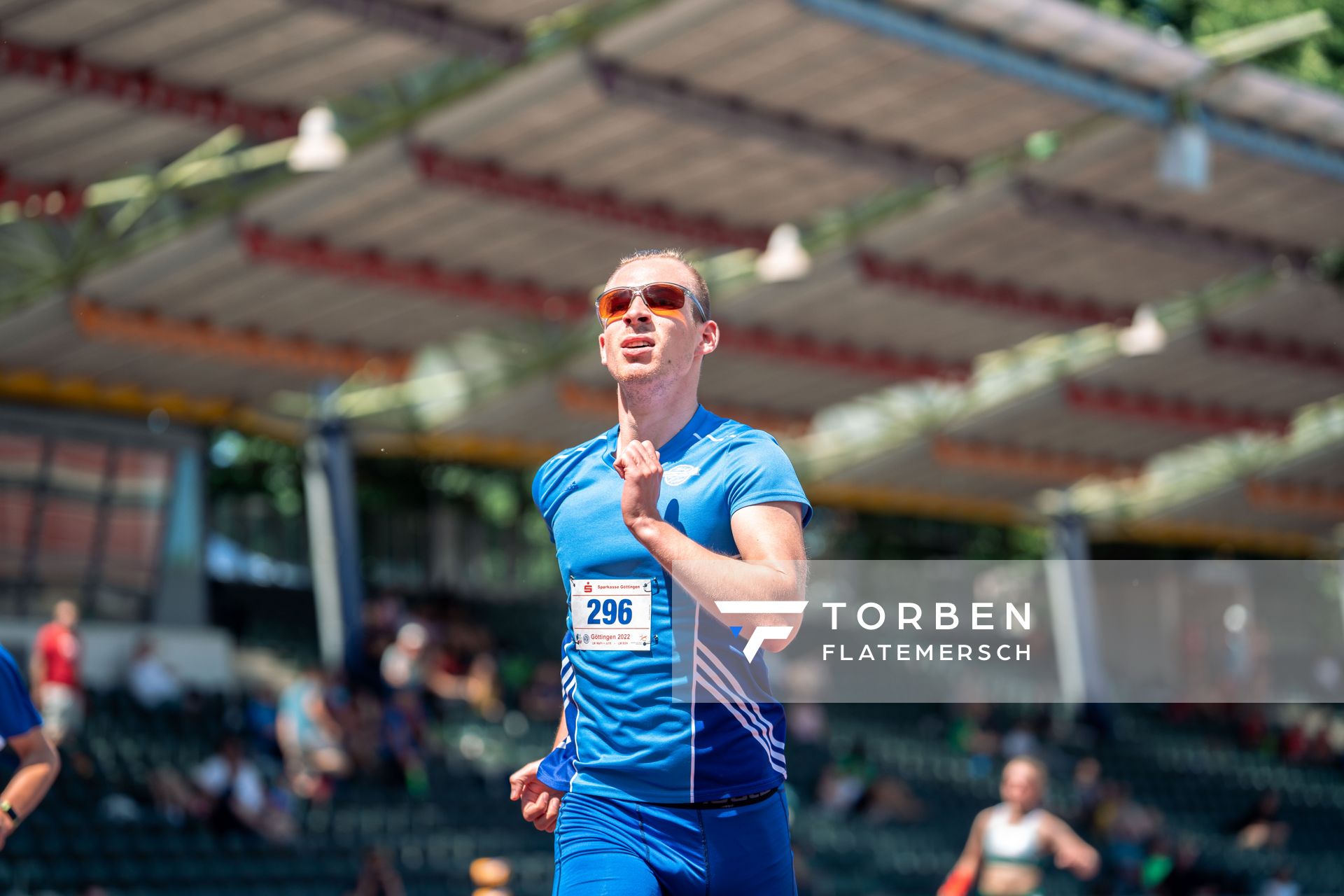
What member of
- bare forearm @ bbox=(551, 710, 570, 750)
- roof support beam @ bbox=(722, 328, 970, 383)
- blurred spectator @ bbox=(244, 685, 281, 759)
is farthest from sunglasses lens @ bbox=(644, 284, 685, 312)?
roof support beam @ bbox=(722, 328, 970, 383)

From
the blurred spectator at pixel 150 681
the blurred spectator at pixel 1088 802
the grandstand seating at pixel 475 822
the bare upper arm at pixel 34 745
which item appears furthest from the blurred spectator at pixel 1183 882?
the bare upper arm at pixel 34 745

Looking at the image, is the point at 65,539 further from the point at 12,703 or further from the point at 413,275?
the point at 12,703

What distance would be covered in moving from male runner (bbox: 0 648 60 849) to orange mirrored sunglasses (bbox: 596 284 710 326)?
2266 mm

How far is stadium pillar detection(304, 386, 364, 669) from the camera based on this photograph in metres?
27.2

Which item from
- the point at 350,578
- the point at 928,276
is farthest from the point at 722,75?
the point at 350,578

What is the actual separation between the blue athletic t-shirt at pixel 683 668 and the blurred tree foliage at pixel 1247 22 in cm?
1702

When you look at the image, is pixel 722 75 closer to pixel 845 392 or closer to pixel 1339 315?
pixel 845 392

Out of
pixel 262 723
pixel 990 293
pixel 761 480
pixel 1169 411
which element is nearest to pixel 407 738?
pixel 262 723

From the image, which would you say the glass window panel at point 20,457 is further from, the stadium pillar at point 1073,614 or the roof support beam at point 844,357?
the stadium pillar at point 1073,614

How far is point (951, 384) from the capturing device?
30656 millimetres

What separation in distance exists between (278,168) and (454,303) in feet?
14.0

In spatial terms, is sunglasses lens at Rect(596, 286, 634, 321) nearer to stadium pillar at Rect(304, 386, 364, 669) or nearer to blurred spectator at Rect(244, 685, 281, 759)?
blurred spectator at Rect(244, 685, 281, 759)

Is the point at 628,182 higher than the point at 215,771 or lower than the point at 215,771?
higher

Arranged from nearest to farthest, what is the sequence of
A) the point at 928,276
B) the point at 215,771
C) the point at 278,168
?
the point at 215,771 < the point at 278,168 < the point at 928,276
